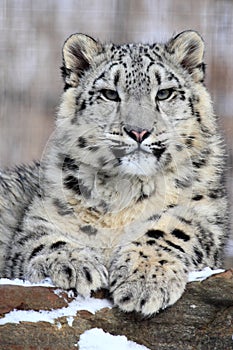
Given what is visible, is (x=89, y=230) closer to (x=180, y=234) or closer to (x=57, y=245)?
(x=57, y=245)

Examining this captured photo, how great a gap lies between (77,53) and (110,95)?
37 centimetres

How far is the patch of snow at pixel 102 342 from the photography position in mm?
3436

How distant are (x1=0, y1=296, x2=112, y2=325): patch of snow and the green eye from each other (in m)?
0.92

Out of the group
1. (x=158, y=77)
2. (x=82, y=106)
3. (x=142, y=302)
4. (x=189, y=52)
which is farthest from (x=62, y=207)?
(x=189, y=52)

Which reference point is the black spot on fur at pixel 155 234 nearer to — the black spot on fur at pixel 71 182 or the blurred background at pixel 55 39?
the black spot on fur at pixel 71 182

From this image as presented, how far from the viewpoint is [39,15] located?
6.62 m

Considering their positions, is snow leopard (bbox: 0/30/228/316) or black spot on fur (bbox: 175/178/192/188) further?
black spot on fur (bbox: 175/178/192/188)

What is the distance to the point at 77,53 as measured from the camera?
4.38m

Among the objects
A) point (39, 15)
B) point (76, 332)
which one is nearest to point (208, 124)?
point (76, 332)

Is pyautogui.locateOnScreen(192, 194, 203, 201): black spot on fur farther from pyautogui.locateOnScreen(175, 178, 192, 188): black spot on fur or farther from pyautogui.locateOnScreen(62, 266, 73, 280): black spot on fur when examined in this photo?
pyautogui.locateOnScreen(62, 266, 73, 280): black spot on fur

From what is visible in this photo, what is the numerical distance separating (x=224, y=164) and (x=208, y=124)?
26 centimetres

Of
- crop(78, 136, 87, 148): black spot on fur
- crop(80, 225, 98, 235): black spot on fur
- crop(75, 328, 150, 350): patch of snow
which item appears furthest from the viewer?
crop(78, 136, 87, 148): black spot on fur

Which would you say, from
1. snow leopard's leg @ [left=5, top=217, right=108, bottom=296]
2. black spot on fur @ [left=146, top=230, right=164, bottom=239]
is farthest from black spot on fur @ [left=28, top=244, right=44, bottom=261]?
black spot on fur @ [left=146, top=230, right=164, bottom=239]

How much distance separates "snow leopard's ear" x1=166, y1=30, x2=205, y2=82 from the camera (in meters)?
4.33
